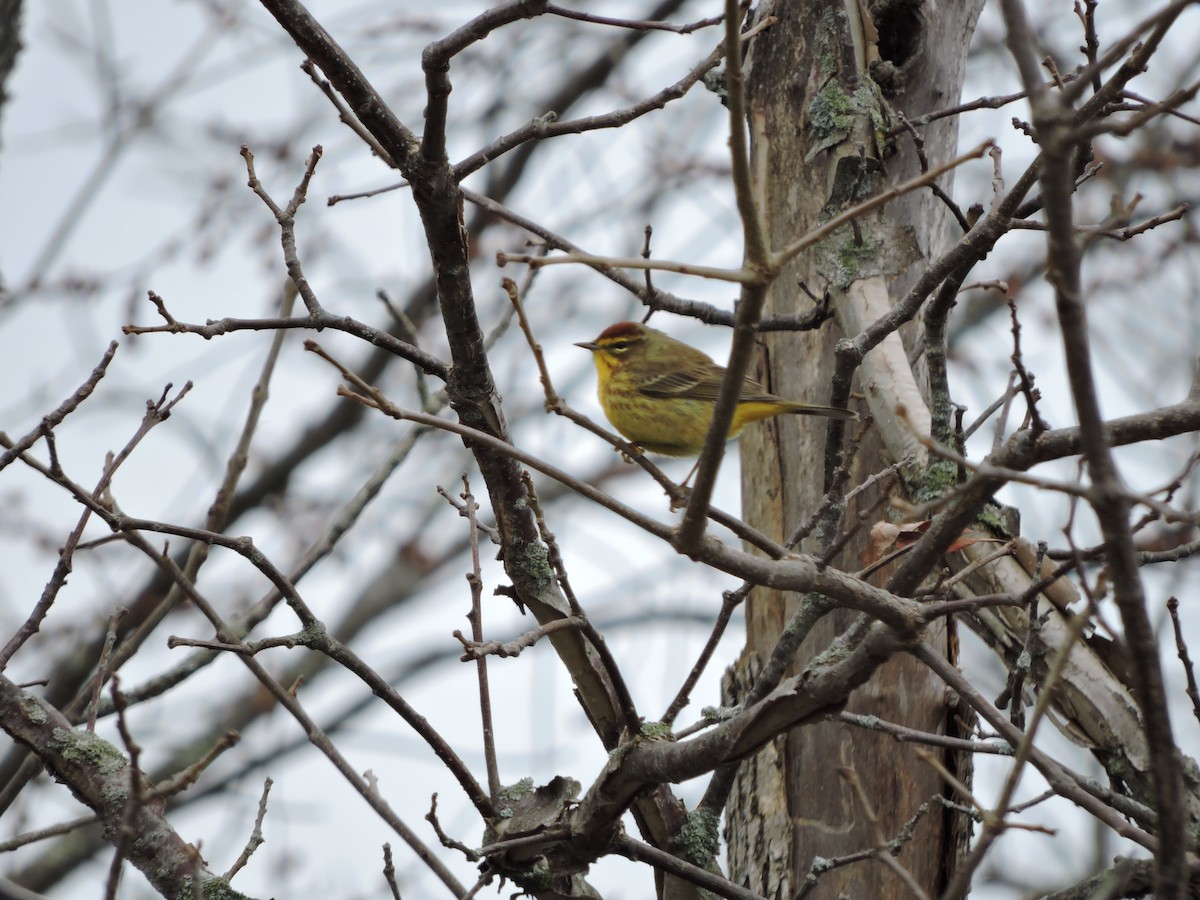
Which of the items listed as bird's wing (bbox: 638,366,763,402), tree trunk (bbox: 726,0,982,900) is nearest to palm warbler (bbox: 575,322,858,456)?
bird's wing (bbox: 638,366,763,402)

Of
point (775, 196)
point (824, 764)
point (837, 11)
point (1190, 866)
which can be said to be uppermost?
point (837, 11)

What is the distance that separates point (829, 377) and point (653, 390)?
6.28ft

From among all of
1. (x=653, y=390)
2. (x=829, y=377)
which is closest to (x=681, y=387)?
(x=653, y=390)

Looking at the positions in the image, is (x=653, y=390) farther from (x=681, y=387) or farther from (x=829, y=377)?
(x=829, y=377)

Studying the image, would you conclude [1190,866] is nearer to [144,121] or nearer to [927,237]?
[927,237]

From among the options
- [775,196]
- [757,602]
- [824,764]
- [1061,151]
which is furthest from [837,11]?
[1061,151]

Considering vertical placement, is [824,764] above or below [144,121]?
below

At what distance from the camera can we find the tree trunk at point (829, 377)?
4152 millimetres

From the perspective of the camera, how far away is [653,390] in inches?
252

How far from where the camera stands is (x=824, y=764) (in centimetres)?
428

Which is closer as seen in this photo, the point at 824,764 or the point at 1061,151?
the point at 1061,151

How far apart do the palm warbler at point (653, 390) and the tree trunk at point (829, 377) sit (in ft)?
4.51

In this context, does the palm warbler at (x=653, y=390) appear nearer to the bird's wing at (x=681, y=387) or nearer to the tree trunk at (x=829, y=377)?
the bird's wing at (x=681, y=387)

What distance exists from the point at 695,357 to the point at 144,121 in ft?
18.4
